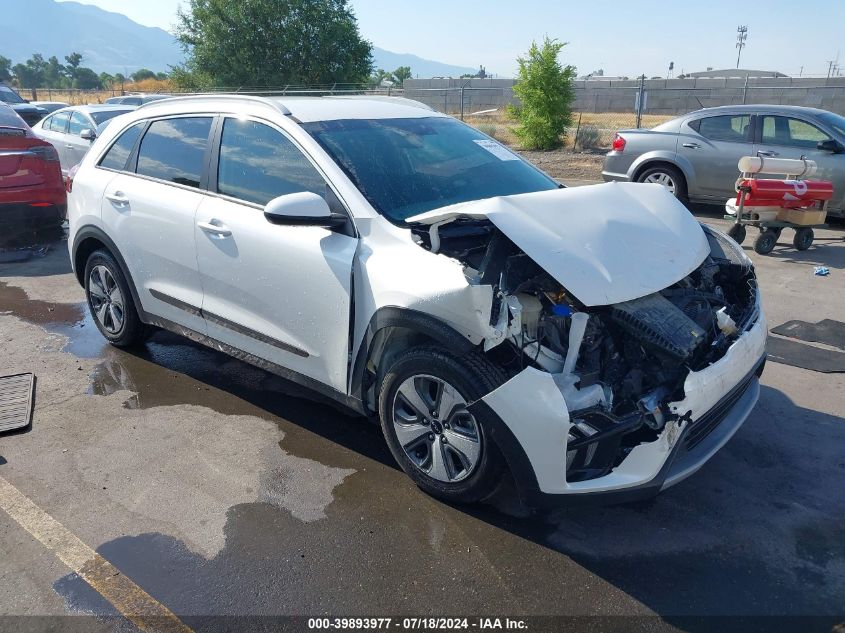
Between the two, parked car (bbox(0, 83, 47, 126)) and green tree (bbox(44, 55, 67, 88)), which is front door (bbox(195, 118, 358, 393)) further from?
green tree (bbox(44, 55, 67, 88))

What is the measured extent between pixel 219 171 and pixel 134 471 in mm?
1802

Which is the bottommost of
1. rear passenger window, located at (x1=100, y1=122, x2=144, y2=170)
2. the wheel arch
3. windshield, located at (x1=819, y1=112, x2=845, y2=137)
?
the wheel arch

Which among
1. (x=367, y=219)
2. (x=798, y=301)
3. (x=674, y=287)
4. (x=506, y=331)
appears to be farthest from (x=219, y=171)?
(x=798, y=301)

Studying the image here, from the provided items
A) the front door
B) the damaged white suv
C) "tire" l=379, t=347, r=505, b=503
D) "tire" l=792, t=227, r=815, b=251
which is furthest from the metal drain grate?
"tire" l=792, t=227, r=815, b=251

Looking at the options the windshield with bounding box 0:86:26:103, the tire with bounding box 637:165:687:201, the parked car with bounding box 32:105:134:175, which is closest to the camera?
the tire with bounding box 637:165:687:201

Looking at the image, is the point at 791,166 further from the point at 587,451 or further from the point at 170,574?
the point at 170,574

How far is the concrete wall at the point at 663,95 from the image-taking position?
30.3 metres

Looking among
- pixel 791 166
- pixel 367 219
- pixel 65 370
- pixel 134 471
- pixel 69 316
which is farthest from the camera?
pixel 791 166

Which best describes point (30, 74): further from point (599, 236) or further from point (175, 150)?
point (599, 236)

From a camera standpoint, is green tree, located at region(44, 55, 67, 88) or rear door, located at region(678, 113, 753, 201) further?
green tree, located at region(44, 55, 67, 88)

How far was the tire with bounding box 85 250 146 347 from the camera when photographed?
16.4 feet

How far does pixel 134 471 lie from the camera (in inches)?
145

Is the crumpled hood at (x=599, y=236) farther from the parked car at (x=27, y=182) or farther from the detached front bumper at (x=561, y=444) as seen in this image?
the parked car at (x=27, y=182)

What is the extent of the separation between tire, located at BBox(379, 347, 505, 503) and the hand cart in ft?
20.3
